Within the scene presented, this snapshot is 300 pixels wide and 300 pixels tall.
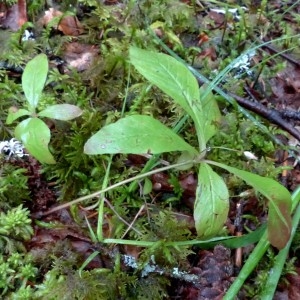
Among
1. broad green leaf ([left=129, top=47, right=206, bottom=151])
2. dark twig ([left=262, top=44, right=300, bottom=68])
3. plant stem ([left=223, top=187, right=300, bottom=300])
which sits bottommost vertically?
plant stem ([left=223, top=187, right=300, bottom=300])

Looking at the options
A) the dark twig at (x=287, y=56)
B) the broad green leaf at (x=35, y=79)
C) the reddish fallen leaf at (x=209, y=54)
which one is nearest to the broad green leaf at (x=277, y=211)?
the broad green leaf at (x=35, y=79)

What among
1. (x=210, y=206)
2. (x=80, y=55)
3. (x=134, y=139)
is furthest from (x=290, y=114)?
(x=80, y=55)

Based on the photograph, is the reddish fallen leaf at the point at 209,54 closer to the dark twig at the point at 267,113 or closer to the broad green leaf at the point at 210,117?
the dark twig at the point at 267,113

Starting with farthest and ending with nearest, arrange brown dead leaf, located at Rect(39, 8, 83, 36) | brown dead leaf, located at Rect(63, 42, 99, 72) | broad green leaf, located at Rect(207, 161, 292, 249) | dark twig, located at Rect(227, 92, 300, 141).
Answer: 1. brown dead leaf, located at Rect(39, 8, 83, 36)
2. brown dead leaf, located at Rect(63, 42, 99, 72)
3. dark twig, located at Rect(227, 92, 300, 141)
4. broad green leaf, located at Rect(207, 161, 292, 249)

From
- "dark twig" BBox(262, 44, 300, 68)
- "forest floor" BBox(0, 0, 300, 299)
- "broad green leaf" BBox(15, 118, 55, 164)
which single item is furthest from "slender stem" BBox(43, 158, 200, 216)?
"dark twig" BBox(262, 44, 300, 68)

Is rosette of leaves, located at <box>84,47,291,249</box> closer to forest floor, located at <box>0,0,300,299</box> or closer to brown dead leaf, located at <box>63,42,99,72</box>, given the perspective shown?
forest floor, located at <box>0,0,300,299</box>

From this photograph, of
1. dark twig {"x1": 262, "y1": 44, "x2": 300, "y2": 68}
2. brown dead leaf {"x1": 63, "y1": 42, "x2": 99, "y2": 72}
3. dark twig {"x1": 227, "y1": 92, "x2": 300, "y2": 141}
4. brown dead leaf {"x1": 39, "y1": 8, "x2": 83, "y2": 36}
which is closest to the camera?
dark twig {"x1": 227, "y1": 92, "x2": 300, "y2": 141}
